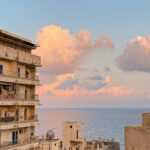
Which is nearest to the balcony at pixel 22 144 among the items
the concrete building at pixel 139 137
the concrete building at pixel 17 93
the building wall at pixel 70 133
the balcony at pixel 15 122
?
the concrete building at pixel 17 93

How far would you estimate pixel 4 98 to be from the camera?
1293 inches

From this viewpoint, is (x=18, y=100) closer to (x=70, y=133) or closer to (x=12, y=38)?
(x=12, y=38)

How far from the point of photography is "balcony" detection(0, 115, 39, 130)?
3177cm

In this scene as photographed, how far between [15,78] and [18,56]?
308 cm

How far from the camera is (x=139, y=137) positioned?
8781 millimetres

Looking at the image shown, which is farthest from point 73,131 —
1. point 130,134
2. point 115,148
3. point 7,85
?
point 130,134

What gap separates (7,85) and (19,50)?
5.25m

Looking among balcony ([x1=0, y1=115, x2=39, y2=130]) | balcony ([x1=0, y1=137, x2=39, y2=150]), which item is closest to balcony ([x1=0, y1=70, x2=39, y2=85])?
balcony ([x1=0, y1=115, x2=39, y2=130])

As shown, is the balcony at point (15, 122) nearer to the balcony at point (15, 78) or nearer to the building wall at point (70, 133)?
the balcony at point (15, 78)

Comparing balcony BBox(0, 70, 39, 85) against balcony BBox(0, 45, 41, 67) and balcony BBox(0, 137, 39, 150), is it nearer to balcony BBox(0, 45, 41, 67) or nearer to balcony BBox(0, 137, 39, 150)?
balcony BBox(0, 45, 41, 67)

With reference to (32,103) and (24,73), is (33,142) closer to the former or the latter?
(32,103)

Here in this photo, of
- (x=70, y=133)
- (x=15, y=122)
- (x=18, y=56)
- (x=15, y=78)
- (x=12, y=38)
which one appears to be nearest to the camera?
(x=15, y=122)

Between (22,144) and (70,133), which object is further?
(70,133)

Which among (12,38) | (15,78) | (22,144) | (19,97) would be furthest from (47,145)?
(12,38)
